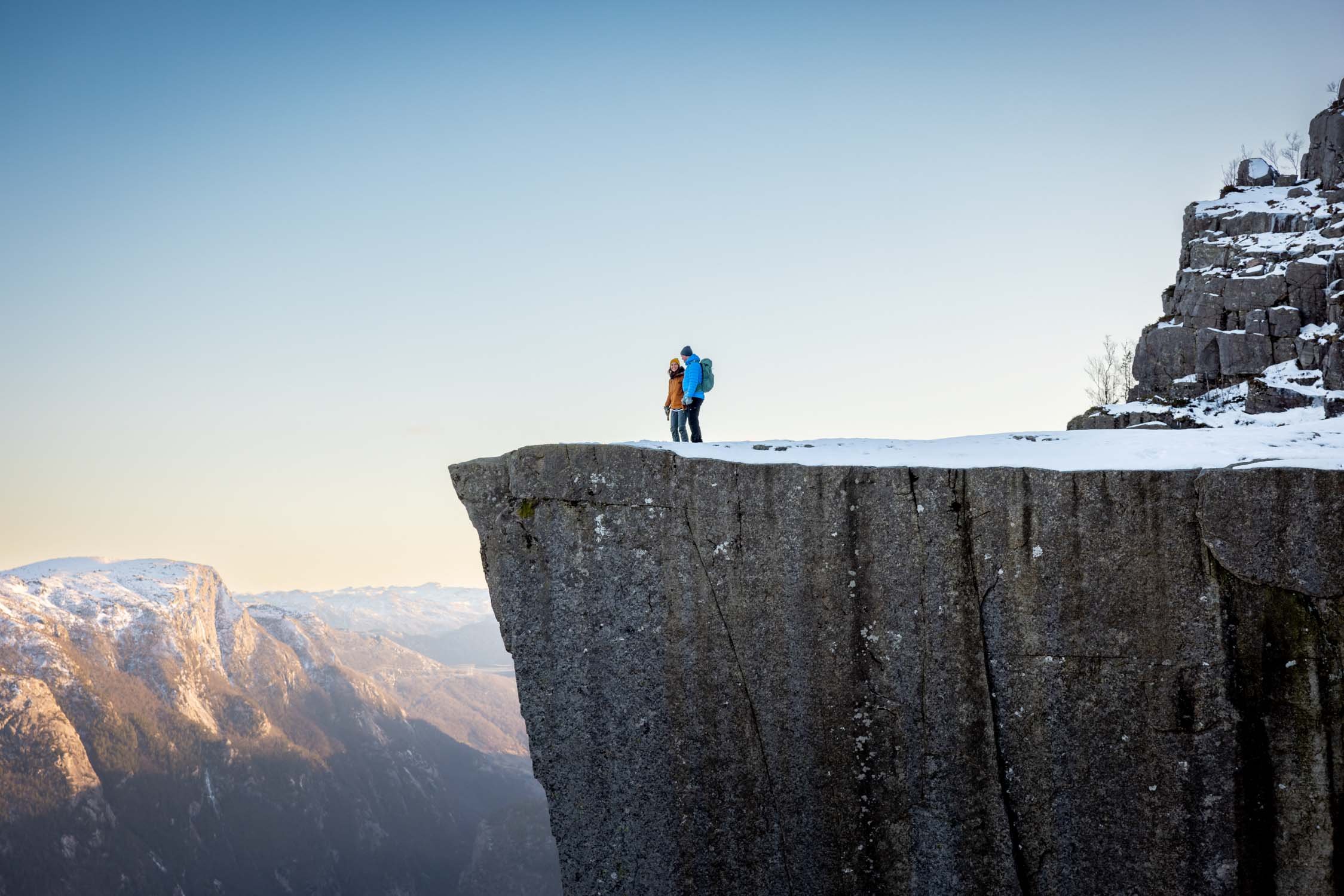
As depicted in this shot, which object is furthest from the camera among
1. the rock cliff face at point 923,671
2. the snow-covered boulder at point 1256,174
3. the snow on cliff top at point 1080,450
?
the snow-covered boulder at point 1256,174

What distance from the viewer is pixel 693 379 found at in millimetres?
14422

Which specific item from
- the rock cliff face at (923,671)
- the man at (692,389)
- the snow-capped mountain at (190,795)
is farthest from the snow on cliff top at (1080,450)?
the snow-capped mountain at (190,795)

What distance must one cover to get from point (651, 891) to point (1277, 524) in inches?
304

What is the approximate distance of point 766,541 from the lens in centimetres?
964

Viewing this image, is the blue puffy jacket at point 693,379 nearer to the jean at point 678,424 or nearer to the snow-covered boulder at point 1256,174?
the jean at point 678,424

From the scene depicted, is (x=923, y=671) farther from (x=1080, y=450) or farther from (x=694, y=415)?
(x=694, y=415)

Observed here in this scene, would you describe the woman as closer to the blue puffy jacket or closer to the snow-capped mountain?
the blue puffy jacket

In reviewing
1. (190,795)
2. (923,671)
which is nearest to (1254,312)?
(923,671)

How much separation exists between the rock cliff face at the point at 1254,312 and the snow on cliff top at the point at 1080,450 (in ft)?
46.8

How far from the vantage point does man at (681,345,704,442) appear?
1442 centimetres

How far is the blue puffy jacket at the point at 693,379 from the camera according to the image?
47.3ft

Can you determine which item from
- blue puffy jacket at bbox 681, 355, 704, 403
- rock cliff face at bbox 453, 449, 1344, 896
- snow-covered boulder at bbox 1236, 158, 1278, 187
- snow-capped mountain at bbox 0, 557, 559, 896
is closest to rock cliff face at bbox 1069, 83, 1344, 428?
snow-covered boulder at bbox 1236, 158, 1278, 187

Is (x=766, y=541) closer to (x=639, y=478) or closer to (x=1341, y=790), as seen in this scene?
(x=639, y=478)

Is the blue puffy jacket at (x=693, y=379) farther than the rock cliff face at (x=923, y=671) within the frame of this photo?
Yes
